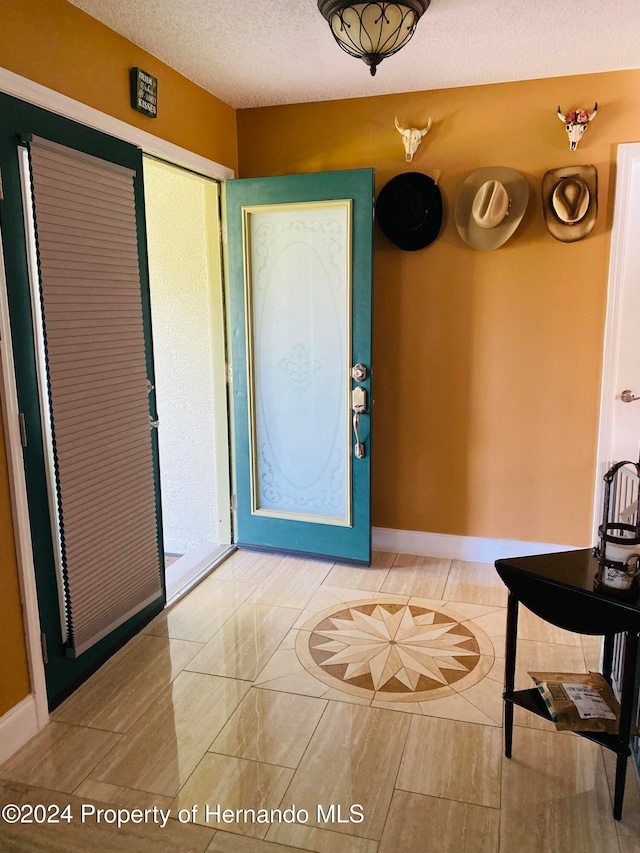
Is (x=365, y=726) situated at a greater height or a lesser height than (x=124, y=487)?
lesser

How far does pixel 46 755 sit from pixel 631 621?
5.95 feet

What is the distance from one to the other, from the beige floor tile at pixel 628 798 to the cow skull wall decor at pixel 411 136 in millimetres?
2730

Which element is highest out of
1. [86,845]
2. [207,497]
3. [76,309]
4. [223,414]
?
[76,309]

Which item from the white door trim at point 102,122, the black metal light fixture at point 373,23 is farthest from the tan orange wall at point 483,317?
the black metal light fixture at point 373,23

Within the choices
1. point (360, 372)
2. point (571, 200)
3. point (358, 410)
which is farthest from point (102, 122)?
point (571, 200)

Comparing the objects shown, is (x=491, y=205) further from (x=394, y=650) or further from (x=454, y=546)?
(x=394, y=650)

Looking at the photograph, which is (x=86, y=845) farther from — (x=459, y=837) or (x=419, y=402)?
(x=419, y=402)

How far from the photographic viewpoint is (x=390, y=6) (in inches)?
84.3

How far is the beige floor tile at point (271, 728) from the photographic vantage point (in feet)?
6.69

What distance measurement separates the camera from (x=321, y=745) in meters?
2.07

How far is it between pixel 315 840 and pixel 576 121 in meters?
3.03

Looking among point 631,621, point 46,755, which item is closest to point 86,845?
point 46,755

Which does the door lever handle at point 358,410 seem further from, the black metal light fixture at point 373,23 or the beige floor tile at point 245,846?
the beige floor tile at point 245,846

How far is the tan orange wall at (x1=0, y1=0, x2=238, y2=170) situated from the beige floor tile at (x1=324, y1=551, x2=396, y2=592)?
88.2 inches
